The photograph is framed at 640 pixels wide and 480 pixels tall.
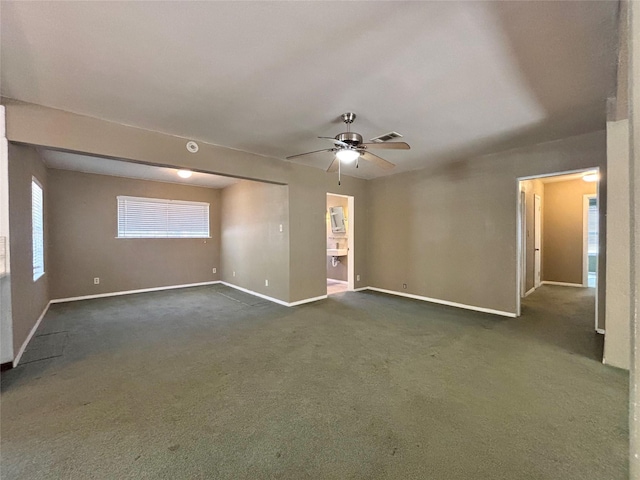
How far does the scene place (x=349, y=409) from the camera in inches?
79.1

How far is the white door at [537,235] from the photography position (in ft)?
20.6

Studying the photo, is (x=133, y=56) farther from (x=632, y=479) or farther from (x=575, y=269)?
(x=575, y=269)

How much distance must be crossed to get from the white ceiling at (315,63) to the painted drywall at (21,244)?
0.89 metres

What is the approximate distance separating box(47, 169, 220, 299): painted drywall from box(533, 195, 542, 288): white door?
8190 mm

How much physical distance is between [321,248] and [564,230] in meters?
6.15

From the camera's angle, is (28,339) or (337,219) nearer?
(28,339)

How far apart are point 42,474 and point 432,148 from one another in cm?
495

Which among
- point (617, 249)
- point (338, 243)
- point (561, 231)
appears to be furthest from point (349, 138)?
point (561, 231)

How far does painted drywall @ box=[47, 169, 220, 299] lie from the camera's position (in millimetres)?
5176

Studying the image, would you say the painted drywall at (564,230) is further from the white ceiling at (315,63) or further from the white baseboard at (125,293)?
the white baseboard at (125,293)

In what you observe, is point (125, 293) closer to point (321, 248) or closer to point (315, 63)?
point (321, 248)

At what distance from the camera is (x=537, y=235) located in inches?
255

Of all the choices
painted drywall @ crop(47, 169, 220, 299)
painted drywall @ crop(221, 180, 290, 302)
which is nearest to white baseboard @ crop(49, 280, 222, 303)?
painted drywall @ crop(47, 169, 220, 299)

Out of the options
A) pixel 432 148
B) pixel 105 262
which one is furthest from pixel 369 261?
pixel 105 262
